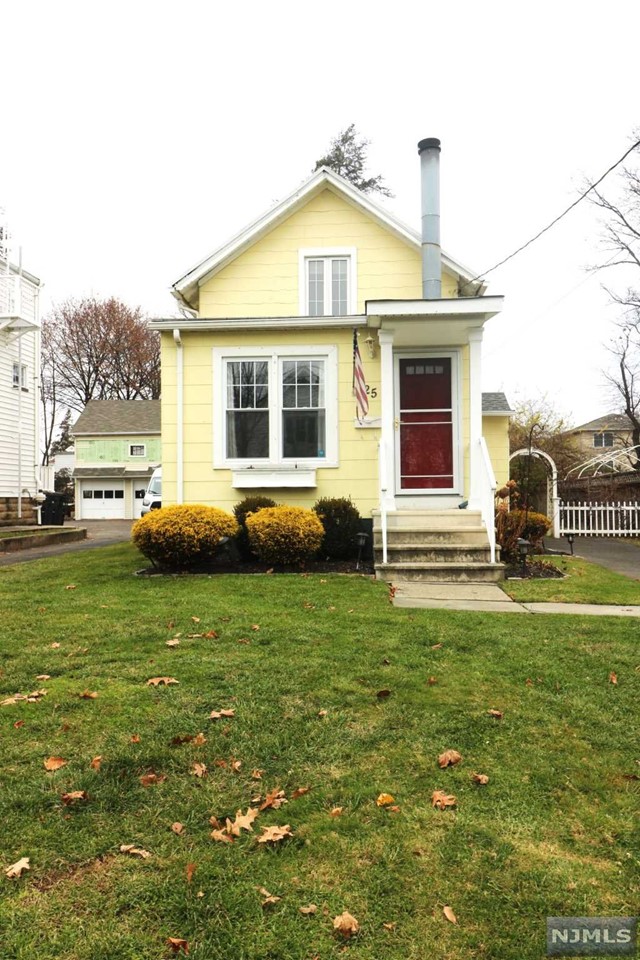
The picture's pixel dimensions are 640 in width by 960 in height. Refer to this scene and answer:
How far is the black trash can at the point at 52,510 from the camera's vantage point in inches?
720

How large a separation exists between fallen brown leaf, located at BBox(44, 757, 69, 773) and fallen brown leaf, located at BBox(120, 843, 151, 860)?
2.35ft

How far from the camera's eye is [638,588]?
7.46m

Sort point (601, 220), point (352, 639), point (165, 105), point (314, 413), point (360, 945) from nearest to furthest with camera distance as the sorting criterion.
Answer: point (360, 945)
point (352, 639)
point (314, 413)
point (165, 105)
point (601, 220)

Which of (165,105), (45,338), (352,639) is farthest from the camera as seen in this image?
(45,338)

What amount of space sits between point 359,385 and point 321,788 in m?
7.04

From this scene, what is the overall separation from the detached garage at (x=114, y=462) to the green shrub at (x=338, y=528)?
78.4 feet

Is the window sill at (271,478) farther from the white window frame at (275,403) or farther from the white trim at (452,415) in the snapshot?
the white trim at (452,415)

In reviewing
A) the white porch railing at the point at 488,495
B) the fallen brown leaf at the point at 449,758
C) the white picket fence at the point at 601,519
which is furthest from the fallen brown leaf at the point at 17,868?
the white picket fence at the point at 601,519

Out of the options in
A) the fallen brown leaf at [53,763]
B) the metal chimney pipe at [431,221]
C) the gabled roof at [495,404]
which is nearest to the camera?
the fallen brown leaf at [53,763]

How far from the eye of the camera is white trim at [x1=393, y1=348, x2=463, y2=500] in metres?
9.73

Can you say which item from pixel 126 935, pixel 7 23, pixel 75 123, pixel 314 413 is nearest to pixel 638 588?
pixel 314 413

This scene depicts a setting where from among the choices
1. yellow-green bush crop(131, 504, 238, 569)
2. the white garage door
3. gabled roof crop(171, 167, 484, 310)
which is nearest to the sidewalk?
yellow-green bush crop(131, 504, 238, 569)

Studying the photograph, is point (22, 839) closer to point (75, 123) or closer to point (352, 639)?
point (352, 639)

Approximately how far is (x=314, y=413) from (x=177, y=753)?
7.49 meters
